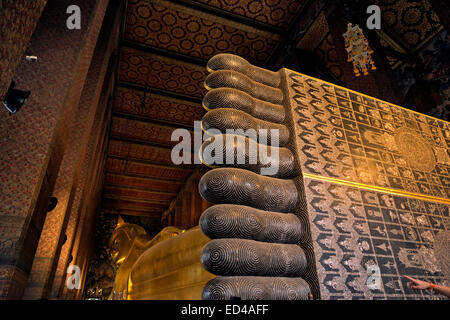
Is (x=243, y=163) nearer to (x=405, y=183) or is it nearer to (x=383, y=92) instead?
(x=405, y=183)

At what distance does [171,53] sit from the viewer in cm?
630

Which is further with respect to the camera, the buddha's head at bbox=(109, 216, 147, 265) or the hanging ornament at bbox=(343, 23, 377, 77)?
the buddha's head at bbox=(109, 216, 147, 265)

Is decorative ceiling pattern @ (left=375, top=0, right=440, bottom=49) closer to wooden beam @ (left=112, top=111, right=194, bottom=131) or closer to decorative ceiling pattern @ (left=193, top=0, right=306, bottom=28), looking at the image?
decorative ceiling pattern @ (left=193, top=0, right=306, bottom=28)

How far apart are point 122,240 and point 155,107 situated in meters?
3.65

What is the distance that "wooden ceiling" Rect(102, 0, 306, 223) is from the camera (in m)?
5.50

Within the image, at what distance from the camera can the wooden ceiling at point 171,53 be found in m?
5.50

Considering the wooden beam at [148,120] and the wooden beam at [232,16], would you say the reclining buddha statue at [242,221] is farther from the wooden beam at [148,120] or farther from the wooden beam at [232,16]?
the wooden beam at [148,120]

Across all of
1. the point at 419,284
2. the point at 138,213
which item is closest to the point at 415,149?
the point at 419,284

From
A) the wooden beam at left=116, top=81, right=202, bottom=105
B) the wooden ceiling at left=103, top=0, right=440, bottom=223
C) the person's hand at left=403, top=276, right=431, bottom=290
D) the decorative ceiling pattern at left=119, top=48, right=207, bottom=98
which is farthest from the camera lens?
the wooden beam at left=116, top=81, right=202, bottom=105

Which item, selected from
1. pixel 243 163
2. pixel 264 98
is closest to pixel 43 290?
pixel 243 163

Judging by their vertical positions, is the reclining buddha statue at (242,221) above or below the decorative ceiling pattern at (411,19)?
below

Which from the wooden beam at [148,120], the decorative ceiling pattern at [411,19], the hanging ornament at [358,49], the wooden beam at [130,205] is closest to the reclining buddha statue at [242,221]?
the hanging ornament at [358,49]

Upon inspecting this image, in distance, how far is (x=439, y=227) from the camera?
7.50 feet

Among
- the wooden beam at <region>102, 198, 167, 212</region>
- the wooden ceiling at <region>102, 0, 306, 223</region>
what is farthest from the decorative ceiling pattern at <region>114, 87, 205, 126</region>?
the wooden beam at <region>102, 198, 167, 212</region>
